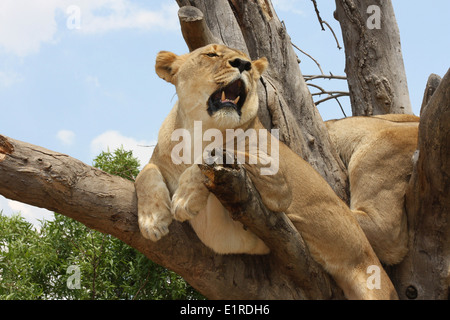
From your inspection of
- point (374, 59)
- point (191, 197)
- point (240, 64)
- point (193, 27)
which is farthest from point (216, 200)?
point (374, 59)

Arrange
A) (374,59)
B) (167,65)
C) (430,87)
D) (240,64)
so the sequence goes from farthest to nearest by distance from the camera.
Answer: (374,59)
(430,87)
(167,65)
(240,64)

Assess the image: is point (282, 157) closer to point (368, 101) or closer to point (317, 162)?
point (317, 162)

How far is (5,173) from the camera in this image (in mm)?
3293

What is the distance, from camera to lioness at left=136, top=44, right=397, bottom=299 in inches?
137

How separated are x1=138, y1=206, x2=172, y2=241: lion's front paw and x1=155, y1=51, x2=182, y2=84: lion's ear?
102cm

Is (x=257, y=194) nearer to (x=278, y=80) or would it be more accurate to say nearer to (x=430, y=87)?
(x=430, y=87)

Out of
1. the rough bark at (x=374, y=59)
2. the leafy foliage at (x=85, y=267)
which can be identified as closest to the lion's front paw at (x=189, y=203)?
the leafy foliage at (x=85, y=267)

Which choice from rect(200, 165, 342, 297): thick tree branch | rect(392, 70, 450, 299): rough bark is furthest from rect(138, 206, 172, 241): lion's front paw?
rect(392, 70, 450, 299): rough bark

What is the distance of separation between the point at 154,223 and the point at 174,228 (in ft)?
0.85

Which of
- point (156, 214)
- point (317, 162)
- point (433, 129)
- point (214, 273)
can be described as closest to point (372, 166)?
point (317, 162)

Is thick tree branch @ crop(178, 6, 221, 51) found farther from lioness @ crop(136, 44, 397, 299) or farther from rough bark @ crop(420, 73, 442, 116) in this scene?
rough bark @ crop(420, 73, 442, 116)

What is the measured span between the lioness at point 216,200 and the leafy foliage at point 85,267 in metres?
2.17

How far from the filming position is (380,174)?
15.1ft
